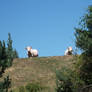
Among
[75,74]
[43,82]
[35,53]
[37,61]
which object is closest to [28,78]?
[43,82]

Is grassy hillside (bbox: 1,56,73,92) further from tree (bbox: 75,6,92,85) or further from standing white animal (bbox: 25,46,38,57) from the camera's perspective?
tree (bbox: 75,6,92,85)

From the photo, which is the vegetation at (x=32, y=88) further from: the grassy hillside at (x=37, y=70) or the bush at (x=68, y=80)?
the bush at (x=68, y=80)

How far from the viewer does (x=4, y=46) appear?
1608 cm

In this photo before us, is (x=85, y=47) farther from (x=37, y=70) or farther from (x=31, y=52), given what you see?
(x=31, y=52)

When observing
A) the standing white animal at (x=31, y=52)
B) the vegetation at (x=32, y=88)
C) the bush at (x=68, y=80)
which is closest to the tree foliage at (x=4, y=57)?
the bush at (x=68, y=80)

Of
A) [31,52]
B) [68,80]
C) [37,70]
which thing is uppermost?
[31,52]

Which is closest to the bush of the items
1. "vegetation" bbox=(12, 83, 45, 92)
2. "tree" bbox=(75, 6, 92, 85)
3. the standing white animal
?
"tree" bbox=(75, 6, 92, 85)

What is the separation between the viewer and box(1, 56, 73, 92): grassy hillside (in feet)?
85.0

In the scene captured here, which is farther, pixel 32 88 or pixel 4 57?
pixel 32 88

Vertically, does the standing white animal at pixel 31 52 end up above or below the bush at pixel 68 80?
above

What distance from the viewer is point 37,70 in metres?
28.9

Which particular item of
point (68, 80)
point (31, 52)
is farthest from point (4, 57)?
point (31, 52)

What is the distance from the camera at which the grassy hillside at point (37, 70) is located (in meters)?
25.9

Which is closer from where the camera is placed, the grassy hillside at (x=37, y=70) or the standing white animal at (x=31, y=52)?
the grassy hillside at (x=37, y=70)
